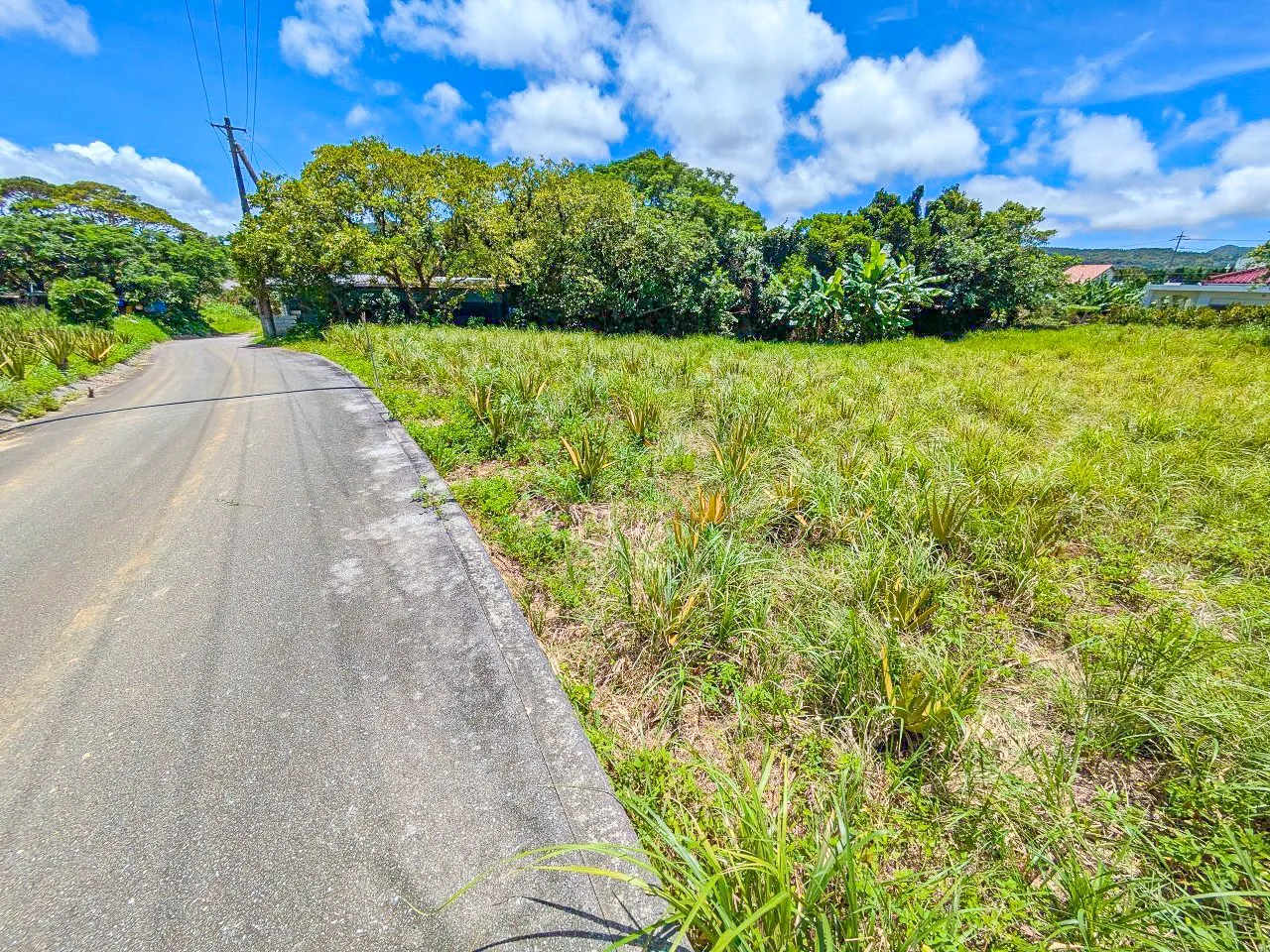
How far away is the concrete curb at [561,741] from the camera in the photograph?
1633 millimetres

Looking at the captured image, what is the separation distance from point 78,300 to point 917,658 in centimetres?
3567

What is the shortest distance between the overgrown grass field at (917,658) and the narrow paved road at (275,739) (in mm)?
421

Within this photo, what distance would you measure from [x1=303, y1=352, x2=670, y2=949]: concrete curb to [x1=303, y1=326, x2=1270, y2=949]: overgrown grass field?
116 millimetres

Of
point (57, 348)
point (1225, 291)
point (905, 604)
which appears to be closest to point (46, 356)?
point (57, 348)

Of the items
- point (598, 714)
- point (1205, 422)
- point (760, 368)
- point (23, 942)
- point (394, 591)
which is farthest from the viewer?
point (760, 368)

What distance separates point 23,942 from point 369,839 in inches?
38.5

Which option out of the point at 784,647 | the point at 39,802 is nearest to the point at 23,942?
the point at 39,802

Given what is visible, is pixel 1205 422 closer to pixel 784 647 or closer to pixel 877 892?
pixel 784 647

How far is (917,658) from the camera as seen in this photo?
2.34 metres

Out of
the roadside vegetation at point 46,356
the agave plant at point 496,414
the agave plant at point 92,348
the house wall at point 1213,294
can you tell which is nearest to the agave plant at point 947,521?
the agave plant at point 496,414

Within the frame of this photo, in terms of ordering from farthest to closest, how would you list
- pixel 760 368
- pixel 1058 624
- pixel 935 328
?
1. pixel 935 328
2. pixel 760 368
3. pixel 1058 624

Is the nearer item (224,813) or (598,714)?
(224,813)

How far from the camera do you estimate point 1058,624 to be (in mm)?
2770

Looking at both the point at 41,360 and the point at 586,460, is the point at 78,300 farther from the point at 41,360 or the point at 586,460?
the point at 586,460
